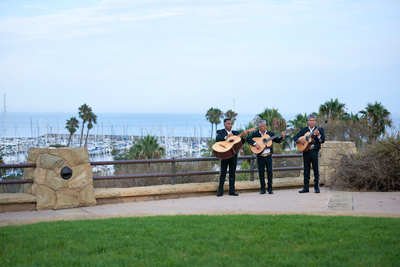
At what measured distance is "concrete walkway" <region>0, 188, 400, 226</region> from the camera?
11383 millimetres

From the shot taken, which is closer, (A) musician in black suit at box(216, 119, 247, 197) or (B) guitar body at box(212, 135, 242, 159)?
(B) guitar body at box(212, 135, 242, 159)

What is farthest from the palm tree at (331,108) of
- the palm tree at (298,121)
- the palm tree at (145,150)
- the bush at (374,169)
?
the bush at (374,169)

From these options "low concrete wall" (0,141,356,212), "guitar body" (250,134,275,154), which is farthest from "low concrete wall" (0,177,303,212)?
"guitar body" (250,134,275,154)

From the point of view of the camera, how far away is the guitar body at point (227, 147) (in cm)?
Result: 1402

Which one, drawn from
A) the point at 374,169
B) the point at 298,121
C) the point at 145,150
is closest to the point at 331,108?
the point at 298,121

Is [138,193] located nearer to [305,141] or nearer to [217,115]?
[305,141]

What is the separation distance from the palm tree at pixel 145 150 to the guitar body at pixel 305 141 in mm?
15019

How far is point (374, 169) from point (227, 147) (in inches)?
143

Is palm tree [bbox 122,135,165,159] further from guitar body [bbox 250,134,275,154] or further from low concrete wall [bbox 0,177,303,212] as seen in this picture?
guitar body [bbox 250,134,275,154]

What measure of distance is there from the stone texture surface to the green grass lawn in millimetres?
2369

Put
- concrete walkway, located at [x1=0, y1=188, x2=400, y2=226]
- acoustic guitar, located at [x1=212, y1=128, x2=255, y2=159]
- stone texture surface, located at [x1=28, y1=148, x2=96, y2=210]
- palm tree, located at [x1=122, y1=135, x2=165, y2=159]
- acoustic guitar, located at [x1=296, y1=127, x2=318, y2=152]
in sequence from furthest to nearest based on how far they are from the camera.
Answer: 1. palm tree, located at [x1=122, y1=135, x2=165, y2=159]
2. acoustic guitar, located at [x1=296, y1=127, x2=318, y2=152]
3. acoustic guitar, located at [x1=212, y1=128, x2=255, y2=159]
4. stone texture surface, located at [x1=28, y1=148, x2=96, y2=210]
5. concrete walkway, located at [x1=0, y1=188, x2=400, y2=226]

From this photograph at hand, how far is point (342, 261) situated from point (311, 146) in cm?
724

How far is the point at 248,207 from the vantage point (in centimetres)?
1241

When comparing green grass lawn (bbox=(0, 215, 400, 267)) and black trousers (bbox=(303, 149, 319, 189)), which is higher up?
black trousers (bbox=(303, 149, 319, 189))
